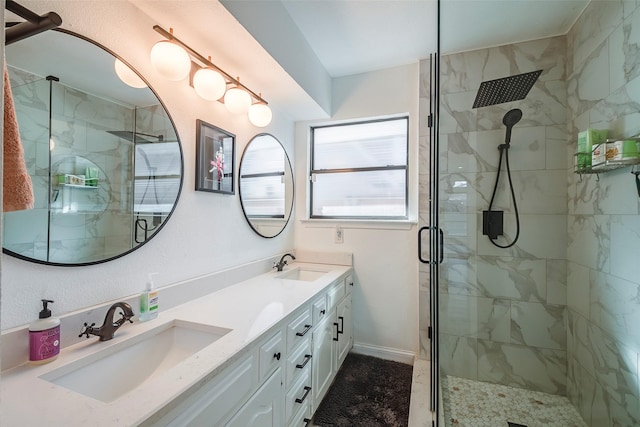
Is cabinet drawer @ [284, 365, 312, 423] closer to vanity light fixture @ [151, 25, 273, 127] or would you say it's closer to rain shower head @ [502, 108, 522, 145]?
vanity light fixture @ [151, 25, 273, 127]

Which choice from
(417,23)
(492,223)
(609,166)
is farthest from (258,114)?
(609,166)

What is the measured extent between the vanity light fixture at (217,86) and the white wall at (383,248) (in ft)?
2.93

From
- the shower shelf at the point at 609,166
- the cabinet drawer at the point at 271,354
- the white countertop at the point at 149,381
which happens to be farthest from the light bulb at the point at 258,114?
the shower shelf at the point at 609,166

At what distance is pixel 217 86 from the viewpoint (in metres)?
1.46

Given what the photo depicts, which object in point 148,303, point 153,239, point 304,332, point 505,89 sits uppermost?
point 505,89

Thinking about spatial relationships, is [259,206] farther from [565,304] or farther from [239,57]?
[565,304]

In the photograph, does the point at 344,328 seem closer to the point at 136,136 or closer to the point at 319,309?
the point at 319,309

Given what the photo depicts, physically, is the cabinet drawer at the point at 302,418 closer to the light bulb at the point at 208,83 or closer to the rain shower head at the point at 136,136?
the rain shower head at the point at 136,136

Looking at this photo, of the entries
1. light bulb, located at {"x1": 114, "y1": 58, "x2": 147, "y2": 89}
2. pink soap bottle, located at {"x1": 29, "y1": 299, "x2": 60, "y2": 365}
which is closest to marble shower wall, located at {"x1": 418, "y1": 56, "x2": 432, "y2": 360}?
light bulb, located at {"x1": 114, "y1": 58, "x2": 147, "y2": 89}

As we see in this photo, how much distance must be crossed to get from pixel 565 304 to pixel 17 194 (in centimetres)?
259

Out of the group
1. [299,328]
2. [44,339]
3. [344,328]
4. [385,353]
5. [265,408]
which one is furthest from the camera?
[385,353]

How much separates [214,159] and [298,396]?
134cm

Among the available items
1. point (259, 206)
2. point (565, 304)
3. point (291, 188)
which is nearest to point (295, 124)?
point (291, 188)

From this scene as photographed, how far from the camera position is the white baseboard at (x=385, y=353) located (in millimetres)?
2279
